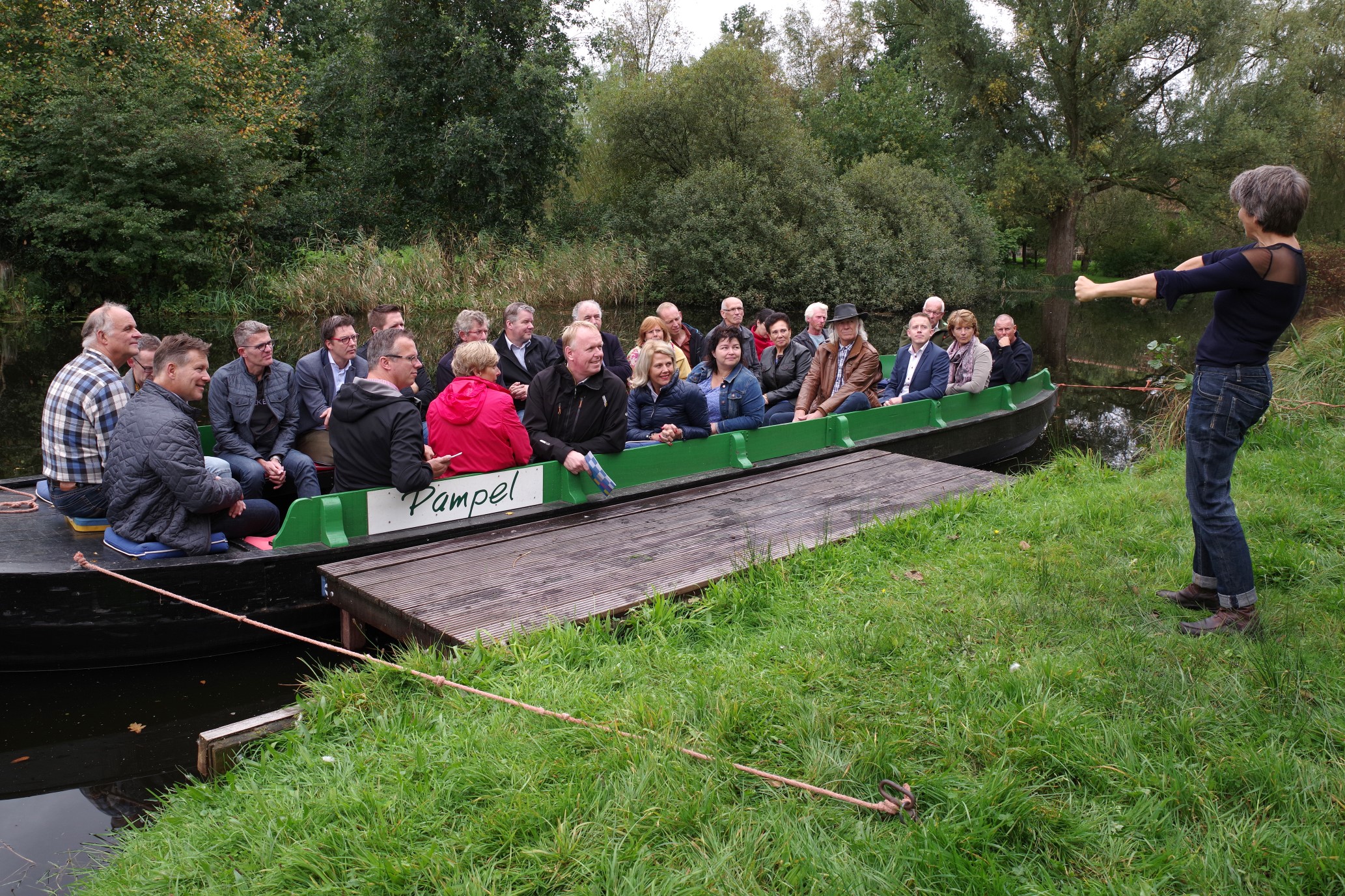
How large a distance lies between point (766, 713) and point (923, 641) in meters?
0.84

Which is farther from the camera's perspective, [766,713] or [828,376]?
[828,376]

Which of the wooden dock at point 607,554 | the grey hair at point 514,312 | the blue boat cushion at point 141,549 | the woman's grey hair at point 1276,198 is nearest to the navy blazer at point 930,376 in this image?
the wooden dock at point 607,554

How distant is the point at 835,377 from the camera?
8.48m

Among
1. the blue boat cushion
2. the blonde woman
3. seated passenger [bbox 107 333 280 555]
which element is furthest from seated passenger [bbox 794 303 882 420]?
the blue boat cushion

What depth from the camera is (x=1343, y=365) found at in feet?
26.2

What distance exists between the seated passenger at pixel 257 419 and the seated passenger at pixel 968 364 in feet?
19.4

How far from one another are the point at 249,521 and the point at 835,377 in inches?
198

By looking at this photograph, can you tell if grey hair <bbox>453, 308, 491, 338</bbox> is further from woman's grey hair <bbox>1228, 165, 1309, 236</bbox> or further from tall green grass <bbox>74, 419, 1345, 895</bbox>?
woman's grey hair <bbox>1228, 165, 1309, 236</bbox>

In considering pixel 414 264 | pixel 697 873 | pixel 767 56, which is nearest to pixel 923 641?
pixel 697 873

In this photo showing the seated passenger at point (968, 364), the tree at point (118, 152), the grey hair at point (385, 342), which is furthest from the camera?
the tree at point (118, 152)

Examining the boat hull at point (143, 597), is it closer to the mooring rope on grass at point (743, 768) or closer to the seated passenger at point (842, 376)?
the mooring rope on grass at point (743, 768)

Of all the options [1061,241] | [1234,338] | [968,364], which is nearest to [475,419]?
[1234,338]

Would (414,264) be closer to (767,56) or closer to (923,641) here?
(767,56)

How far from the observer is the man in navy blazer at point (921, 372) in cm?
893
